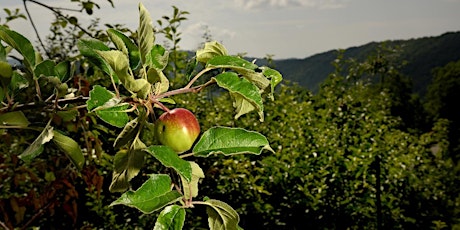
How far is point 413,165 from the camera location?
4.48 metres

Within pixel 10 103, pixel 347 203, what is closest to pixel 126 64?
pixel 10 103

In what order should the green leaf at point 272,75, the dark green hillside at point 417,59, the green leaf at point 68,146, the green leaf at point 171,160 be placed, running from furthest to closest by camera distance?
1. the dark green hillside at point 417,59
2. the green leaf at point 68,146
3. the green leaf at point 272,75
4. the green leaf at point 171,160

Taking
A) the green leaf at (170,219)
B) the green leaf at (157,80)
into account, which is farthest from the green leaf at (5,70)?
the green leaf at (170,219)

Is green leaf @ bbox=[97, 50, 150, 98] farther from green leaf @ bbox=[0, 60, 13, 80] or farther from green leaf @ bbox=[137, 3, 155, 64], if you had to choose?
green leaf @ bbox=[0, 60, 13, 80]

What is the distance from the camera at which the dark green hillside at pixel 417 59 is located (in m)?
68.4

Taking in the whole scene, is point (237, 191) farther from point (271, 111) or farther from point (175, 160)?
point (175, 160)

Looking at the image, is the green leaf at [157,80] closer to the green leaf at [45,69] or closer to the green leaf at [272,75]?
the green leaf at [272,75]

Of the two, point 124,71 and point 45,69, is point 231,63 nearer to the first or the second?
point 124,71

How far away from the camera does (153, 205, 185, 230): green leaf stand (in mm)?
500

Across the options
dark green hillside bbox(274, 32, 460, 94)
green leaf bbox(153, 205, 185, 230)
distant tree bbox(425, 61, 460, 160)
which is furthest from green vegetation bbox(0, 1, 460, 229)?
dark green hillside bbox(274, 32, 460, 94)

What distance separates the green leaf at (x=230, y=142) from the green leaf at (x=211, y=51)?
111mm

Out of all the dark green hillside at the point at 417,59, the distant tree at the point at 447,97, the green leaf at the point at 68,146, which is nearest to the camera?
the green leaf at the point at 68,146

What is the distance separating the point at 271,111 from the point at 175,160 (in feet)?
12.0

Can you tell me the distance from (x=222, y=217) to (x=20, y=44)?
406 millimetres
